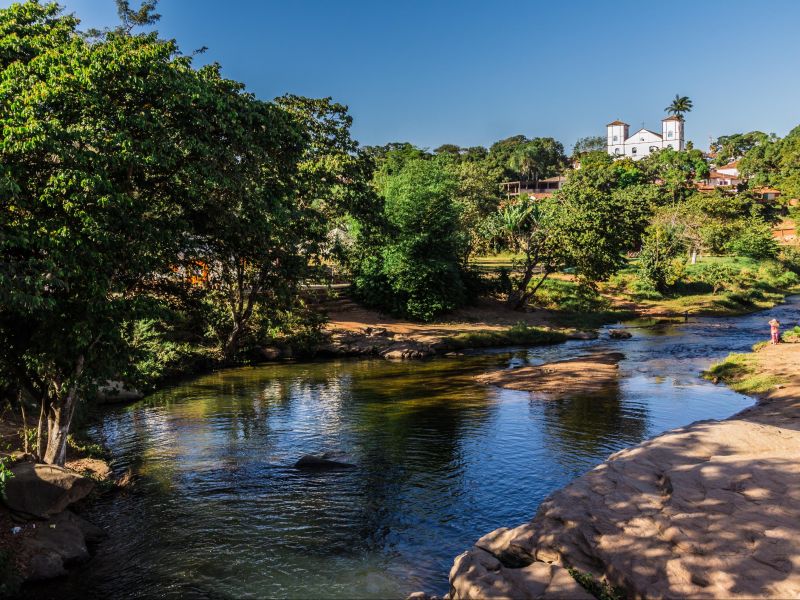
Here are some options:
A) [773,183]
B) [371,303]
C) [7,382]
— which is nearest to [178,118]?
[7,382]

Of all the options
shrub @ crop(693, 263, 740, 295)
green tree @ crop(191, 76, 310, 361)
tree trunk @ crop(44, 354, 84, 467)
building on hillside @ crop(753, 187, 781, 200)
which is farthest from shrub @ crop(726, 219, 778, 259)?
tree trunk @ crop(44, 354, 84, 467)

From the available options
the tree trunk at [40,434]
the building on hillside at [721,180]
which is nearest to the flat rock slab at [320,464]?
the tree trunk at [40,434]

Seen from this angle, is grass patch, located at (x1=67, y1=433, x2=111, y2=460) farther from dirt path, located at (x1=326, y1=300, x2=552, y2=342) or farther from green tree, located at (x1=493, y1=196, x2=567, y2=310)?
green tree, located at (x1=493, y1=196, x2=567, y2=310)

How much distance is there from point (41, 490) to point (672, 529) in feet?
38.3

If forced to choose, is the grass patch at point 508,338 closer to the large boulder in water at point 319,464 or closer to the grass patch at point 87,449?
the large boulder in water at point 319,464

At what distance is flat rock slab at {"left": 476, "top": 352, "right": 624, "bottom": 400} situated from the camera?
88.7 feet

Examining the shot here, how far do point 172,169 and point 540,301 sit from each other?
42336 millimetres

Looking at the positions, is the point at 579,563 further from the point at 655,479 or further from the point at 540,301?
the point at 540,301

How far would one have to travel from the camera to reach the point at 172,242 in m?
16.3

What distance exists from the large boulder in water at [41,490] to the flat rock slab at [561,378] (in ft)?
57.8

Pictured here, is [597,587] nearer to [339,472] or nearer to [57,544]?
[339,472]

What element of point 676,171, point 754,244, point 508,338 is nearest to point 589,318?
point 508,338

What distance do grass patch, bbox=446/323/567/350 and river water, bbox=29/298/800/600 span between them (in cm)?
780

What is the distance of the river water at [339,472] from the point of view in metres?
11.9
